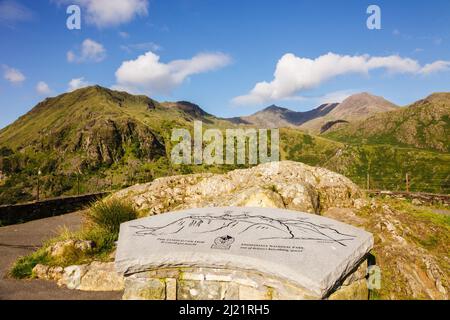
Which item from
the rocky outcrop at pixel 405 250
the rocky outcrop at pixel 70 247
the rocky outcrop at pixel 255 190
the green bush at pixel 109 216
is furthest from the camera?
the rocky outcrop at pixel 255 190

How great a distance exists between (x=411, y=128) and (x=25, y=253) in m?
141

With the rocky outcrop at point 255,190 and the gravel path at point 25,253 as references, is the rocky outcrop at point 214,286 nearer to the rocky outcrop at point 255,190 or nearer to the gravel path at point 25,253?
the gravel path at point 25,253

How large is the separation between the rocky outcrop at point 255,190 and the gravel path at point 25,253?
9.92ft

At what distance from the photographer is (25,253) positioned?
9.10m

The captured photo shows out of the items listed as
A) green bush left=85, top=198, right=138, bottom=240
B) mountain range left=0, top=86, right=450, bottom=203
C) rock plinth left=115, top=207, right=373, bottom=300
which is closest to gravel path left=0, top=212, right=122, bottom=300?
rock plinth left=115, top=207, right=373, bottom=300

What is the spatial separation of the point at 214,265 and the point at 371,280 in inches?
122

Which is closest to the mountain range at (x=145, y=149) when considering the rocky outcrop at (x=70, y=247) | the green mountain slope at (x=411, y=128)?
the green mountain slope at (x=411, y=128)

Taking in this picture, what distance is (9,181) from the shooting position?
7312cm

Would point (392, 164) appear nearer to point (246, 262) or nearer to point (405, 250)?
point (405, 250)

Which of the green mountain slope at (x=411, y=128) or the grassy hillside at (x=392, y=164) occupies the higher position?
the green mountain slope at (x=411, y=128)

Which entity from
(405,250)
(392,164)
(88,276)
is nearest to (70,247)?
(88,276)

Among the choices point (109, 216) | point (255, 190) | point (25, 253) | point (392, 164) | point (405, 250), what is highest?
point (255, 190)

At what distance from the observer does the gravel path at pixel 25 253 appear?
5.94 m
